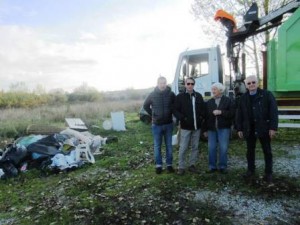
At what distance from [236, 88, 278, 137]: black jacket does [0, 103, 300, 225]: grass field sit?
38.4 inches

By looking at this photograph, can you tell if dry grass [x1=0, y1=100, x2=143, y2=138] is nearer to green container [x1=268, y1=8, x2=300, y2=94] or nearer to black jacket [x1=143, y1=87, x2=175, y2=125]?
black jacket [x1=143, y1=87, x2=175, y2=125]

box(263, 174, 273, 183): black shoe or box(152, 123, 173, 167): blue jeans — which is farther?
box(152, 123, 173, 167): blue jeans

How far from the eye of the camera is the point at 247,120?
18.7 ft

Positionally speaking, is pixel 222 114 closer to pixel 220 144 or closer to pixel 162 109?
pixel 220 144

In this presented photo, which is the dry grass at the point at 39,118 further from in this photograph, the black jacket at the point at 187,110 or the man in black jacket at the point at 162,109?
the black jacket at the point at 187,110

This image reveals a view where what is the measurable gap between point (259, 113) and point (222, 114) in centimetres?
80

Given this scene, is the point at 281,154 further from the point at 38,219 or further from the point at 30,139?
the point at 30,139

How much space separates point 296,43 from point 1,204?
8212 mm

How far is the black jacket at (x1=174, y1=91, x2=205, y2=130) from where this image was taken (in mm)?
6324

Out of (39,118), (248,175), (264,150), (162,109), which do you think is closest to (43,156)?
(162,109)

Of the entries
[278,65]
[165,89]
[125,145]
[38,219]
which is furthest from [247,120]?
[125,145]

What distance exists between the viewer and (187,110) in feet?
20.8

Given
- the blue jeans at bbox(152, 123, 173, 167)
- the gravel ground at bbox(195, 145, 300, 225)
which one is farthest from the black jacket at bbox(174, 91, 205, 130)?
the gravel ground at bbox(195, 145, 300, 225)

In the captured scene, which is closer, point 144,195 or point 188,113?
point 144,195
